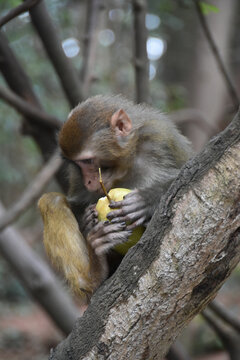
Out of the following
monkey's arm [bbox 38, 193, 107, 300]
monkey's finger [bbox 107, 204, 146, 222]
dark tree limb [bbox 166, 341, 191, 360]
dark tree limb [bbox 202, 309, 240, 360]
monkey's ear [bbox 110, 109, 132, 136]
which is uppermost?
monkey's ear [bbox 110, 109, 132, 136]

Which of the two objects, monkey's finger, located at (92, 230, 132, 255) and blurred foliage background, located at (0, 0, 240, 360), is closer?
monkey's finger, located at (92, 230, 132, 255)

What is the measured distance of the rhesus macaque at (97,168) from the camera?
280 centimetres

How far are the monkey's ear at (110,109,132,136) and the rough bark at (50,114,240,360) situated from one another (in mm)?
1231

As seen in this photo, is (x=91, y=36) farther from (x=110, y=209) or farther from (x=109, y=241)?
(x=109, y=241)

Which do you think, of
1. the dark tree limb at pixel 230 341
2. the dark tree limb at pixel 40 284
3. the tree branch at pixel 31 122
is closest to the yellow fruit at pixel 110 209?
the tree branch at pixel 31 122

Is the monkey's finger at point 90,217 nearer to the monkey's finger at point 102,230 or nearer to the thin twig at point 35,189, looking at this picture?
the monkey's finger at point 102,230

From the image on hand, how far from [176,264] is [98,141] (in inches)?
53.9

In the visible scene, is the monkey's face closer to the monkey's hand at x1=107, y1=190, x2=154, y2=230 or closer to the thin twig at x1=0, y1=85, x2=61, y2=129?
the monkey's hand at x1=107, y1=190, x2=154, y2=230

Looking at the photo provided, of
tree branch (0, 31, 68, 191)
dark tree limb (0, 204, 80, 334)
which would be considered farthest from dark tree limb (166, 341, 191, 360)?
tree branch (0, 31, 68, 191)

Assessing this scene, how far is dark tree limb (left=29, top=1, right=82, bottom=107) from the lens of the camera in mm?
4352

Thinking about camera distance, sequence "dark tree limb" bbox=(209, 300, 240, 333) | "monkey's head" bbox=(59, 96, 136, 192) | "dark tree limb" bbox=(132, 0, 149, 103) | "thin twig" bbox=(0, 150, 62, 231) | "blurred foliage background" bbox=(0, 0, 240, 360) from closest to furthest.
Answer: "monkey's head" bbox=(59, 96, 136, 192) → "thin twig" bbox=(0, 150, 62, 231) → "dark tree limb" bbox=(132, 0, 149, 103) → "dark tree limb" bbox=(209, 300, 240, 333) → "blurred foliage background" bbox=(0, 0, 240, 360)

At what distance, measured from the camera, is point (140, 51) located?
477 cm

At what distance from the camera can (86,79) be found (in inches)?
201

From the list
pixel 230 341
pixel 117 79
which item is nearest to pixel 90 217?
pixel 230 341
